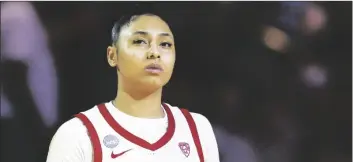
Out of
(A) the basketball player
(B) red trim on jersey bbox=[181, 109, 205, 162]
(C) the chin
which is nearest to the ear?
(A) the basketball player

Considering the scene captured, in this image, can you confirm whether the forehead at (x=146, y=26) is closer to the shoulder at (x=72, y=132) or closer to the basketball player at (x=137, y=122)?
the basketball player at (x=137, y=122)

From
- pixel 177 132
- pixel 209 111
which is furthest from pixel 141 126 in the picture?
pixel 209 111

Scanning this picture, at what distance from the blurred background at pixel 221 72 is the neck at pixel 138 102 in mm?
426

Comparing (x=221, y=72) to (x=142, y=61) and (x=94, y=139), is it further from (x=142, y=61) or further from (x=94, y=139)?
(x=94, y=139)

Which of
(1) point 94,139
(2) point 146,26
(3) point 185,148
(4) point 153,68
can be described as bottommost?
(3) point 185,148

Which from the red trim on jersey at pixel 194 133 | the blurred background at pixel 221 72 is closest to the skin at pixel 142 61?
the red trim on jersey at pixel 194 133

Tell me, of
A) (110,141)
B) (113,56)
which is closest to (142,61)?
(113,56)

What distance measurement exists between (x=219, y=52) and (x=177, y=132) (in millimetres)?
582

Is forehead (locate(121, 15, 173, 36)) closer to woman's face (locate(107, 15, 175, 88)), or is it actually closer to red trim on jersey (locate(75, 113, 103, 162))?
woman's face (locate(107, 15, 175, 88))

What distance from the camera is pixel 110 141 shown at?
1385 mm

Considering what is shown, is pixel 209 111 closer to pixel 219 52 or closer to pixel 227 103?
pixel 227 103

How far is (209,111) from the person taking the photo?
77.4 inches

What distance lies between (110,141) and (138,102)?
0.50 feet

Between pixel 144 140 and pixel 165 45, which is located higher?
pixel 165 45
